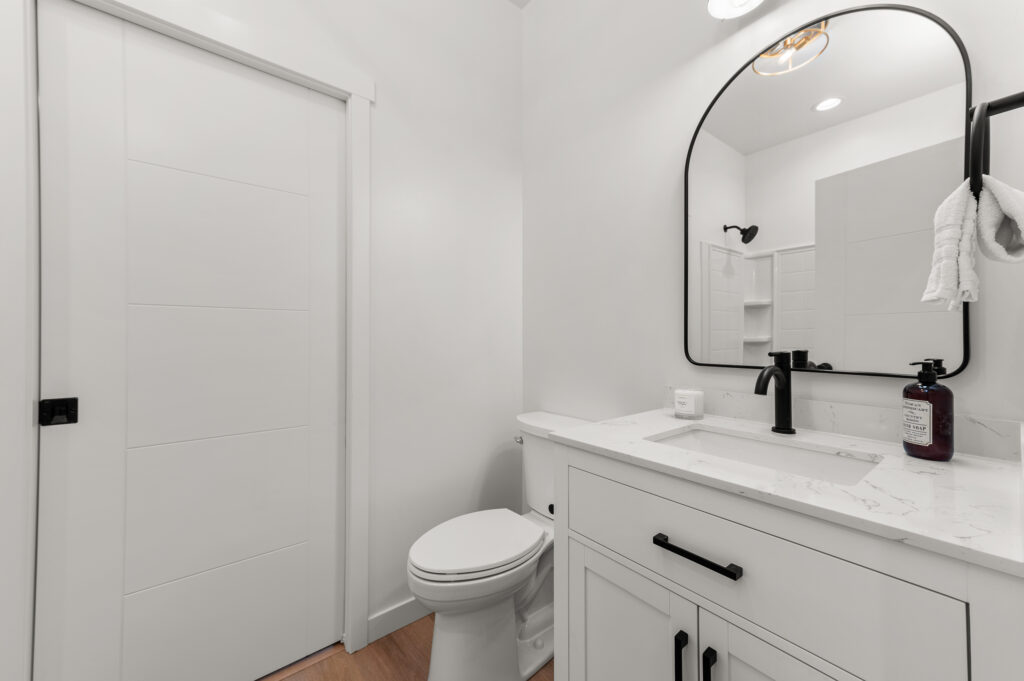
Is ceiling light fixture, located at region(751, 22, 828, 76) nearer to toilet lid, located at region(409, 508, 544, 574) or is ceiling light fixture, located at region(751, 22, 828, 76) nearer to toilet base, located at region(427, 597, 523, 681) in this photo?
toilet lid, located at region(409, 508, 544, 574)

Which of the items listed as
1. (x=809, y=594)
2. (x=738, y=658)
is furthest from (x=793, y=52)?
(x=738, y=658)

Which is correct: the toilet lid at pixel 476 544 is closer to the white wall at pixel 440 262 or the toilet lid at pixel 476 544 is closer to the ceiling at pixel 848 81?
the white wall at pixel 440 262

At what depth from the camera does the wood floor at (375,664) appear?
1.33 metres

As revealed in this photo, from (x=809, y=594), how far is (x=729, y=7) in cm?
143

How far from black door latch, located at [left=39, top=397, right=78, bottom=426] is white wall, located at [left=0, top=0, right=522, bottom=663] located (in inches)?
30.6

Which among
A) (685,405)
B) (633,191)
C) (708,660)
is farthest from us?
(633,191)

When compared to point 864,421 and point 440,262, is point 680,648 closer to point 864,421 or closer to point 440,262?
point 864,421

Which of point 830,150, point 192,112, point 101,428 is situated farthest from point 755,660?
point 192,112

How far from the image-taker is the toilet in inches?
45.1

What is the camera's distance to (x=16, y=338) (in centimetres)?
96

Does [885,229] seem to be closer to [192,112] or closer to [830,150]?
[830,150]

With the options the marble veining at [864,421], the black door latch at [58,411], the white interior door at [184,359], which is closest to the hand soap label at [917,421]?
the marble veining at [864,421]

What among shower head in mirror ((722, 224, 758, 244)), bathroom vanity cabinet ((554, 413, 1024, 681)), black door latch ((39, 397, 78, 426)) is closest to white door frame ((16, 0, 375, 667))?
black door latch ((39, 397, 78, 426))

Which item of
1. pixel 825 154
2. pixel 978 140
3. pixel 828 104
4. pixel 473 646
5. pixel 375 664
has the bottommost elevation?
A: pixel 375 664
